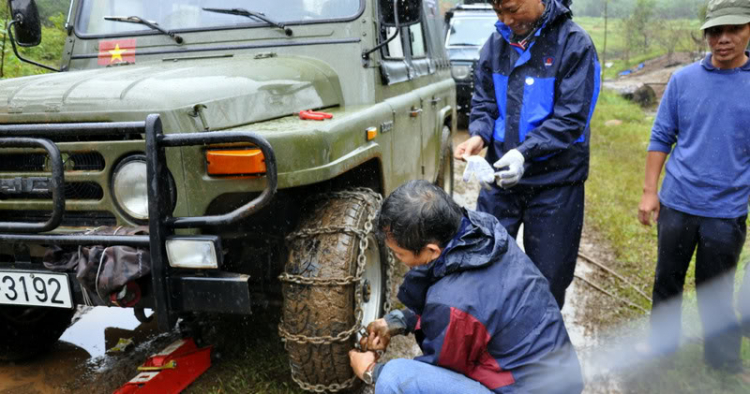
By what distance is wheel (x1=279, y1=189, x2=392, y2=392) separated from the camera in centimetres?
267

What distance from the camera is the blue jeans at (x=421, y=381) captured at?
2107mm

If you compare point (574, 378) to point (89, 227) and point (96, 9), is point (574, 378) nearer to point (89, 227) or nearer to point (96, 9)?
point (89, 227)

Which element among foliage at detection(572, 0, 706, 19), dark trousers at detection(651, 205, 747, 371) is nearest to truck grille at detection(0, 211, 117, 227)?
dark trousers at detection(651, 205, 747, 371)

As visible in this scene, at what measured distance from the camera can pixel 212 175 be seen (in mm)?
2484

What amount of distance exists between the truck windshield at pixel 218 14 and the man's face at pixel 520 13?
104cm

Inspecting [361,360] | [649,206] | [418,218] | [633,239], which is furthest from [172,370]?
[633,239]

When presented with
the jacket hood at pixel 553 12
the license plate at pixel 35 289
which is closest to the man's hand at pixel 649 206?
the jacket hood at pixel 553 12

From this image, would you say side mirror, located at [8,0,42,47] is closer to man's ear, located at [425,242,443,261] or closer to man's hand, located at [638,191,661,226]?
man's ear, located at [425,242,443,261]

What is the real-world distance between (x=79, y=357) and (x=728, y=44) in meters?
3.80

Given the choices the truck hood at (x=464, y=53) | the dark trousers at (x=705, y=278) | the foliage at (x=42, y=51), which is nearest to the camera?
the dark trousers at (x=705, y=278)

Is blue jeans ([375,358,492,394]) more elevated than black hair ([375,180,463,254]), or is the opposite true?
black hair ([375,180,463,254])

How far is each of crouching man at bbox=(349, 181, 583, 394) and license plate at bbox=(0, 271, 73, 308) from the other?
1.29 meters

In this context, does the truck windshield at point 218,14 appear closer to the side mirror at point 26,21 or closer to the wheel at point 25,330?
the side mirror at point 26,21

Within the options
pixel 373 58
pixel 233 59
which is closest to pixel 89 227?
pixel 233 59
